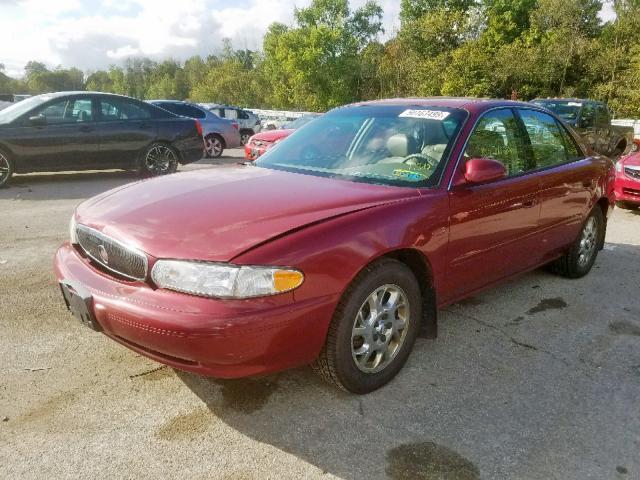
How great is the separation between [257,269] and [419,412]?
1.13 metres

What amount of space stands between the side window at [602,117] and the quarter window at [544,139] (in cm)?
975

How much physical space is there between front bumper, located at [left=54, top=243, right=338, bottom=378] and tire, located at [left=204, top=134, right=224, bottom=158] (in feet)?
40.3

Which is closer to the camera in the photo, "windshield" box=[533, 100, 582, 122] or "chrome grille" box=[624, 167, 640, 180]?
"chrome grille" box=[624, 167, 640, 180]

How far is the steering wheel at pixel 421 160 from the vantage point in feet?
10.5

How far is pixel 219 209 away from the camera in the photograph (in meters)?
2.67

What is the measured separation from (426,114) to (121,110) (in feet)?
24.1

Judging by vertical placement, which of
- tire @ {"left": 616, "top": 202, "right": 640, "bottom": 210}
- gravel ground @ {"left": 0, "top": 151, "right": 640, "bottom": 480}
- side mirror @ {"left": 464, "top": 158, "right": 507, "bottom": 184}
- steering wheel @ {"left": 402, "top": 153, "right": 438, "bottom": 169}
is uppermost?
steering wheel @ {"left": 402, "top": 153, "right": 438, "bottom": 169}

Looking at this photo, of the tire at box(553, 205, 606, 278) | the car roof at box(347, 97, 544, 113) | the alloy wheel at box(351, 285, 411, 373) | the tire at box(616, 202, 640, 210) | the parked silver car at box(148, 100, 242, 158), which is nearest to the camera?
the alloy wheel at box(351, 285, 411, 373)

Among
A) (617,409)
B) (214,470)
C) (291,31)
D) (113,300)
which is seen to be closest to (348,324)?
(214,470)

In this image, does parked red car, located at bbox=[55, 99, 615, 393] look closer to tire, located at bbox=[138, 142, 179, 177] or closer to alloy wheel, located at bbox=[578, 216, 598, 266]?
alloy wheel, located at bbox=[578, 216, 598, 266]

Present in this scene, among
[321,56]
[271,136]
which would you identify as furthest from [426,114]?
[321,56]

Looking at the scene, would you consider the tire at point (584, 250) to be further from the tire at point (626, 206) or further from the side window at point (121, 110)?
the side window at point (121, 110)

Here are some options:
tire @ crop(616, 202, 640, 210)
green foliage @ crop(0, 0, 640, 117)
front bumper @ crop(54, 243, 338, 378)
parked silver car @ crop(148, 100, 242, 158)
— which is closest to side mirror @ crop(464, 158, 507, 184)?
front bumper @ crop(54, 243, 338, 378)

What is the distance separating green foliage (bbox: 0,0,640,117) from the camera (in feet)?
93.8
